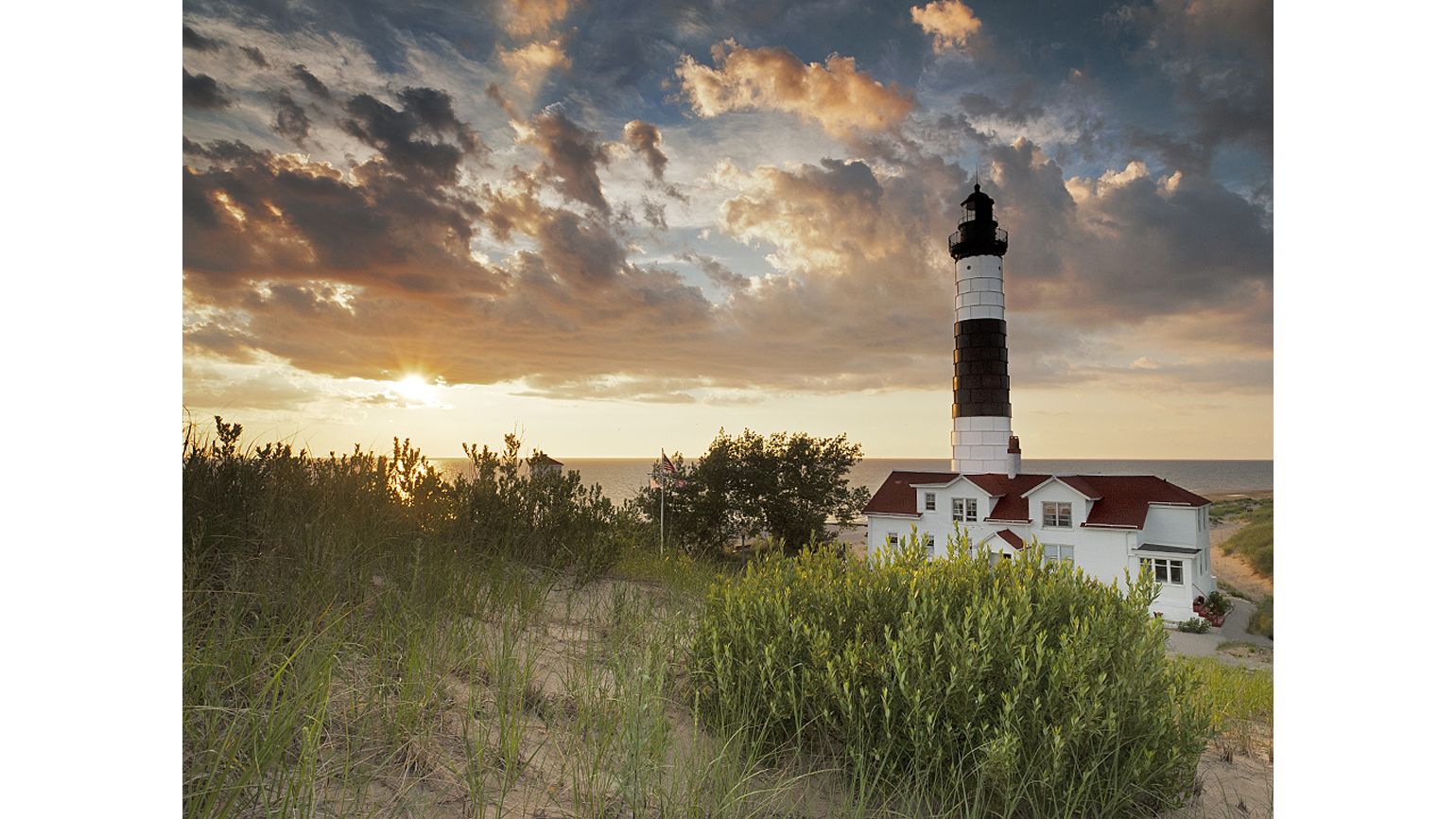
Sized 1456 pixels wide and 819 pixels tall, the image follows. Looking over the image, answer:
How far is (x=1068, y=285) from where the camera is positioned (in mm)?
4172

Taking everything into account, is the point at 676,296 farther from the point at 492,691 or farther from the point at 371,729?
the point at 371,729

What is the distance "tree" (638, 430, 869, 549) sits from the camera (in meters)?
7.15

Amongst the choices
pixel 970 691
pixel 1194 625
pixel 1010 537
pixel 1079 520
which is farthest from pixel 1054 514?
pixel 970 691

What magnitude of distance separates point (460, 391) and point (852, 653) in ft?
8.98

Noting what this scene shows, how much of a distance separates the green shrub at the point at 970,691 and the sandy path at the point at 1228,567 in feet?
3.10

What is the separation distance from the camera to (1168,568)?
11.6 feet

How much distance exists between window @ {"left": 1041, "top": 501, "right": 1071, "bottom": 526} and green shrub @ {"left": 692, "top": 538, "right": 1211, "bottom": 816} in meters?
1.02

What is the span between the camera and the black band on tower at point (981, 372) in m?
4.32

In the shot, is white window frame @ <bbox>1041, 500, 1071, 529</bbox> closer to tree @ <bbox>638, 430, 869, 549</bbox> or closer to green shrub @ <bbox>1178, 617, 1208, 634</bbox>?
green shrub @ <bbox>1178, 617, 1208, 634</bbox>

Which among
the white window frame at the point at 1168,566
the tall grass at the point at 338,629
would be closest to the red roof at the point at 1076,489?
the white window frame at the point at 1168,566

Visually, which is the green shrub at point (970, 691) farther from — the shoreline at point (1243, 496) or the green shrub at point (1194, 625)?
the shoreline at point (1243, 496)

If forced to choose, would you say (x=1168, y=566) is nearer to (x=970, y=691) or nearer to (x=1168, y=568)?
(x=1168, y=568)

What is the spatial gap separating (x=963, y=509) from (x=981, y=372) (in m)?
0.93
